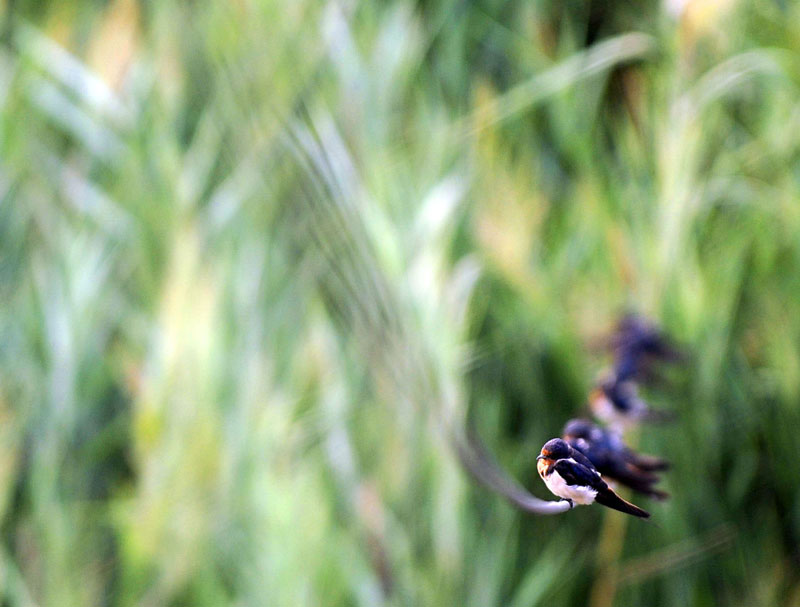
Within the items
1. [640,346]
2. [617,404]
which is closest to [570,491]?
[617,404]

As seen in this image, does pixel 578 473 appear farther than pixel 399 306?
No

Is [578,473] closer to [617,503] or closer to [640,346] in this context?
[617,503]

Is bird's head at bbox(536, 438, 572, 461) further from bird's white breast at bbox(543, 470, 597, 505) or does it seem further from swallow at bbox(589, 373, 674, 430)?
swallow at bbox(589, 373, 674, 430)

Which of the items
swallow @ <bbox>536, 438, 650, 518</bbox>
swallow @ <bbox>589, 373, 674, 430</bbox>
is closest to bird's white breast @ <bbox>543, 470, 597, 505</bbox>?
swallow @ <bbox>536, 438, 650, 518</bbox>

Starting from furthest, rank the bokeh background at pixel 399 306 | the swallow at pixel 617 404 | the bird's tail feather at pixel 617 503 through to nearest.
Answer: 1. the bokeh background at pixel 399 306
2. the swallow at pixel 617 404
3. the bird's tail feather at pixel 617 503

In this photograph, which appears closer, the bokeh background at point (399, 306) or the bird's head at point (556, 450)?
the bird's head at point (556, 450)

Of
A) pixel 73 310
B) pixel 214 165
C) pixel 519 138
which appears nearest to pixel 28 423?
pixel 73 310

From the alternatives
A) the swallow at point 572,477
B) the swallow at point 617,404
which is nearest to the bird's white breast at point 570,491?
the swallow at point 572,477

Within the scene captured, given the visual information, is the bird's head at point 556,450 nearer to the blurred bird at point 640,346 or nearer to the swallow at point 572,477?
the swallow at point 572,477
